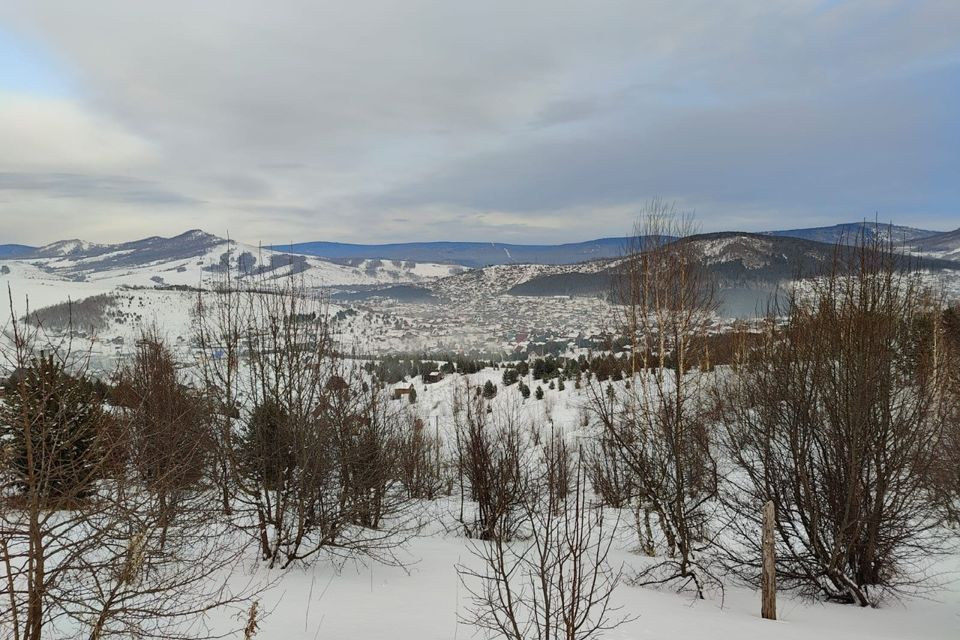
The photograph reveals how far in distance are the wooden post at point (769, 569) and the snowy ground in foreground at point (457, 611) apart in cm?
25

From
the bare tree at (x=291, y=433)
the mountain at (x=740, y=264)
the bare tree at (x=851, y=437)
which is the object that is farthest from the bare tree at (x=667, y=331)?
the mountain at (x=740, y=264)

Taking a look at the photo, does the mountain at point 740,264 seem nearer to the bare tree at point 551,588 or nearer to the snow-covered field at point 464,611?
the snow-covered field at point 464,611

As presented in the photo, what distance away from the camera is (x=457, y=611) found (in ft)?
30.5

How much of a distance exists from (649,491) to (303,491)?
7.55 m

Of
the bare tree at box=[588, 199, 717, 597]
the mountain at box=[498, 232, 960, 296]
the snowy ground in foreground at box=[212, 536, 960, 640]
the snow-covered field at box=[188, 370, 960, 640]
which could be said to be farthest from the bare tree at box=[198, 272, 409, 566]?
the mountain at box=[498, 232, 960, 296]

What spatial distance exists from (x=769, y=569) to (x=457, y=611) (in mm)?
5491

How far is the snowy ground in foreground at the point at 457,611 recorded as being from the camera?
7.96m

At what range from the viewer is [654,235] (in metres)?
15.7

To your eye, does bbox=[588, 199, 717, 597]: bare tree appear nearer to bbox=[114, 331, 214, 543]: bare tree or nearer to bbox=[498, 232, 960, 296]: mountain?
bbox=[114, 331, 214, 543]: bare tree

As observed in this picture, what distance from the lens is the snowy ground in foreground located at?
796 cm

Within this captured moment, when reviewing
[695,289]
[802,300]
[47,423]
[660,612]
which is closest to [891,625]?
[660,612]

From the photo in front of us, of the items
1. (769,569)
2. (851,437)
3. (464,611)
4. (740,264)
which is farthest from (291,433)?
(740,264)

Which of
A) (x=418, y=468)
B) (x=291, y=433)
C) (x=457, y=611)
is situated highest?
(x=291, y=433)

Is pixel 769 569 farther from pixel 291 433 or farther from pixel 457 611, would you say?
pixel 291 433
